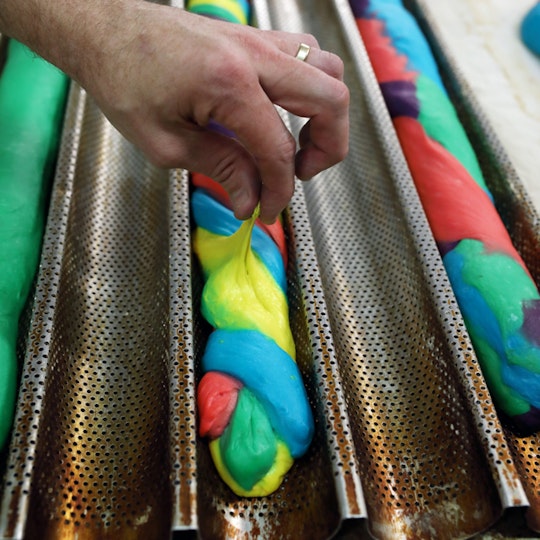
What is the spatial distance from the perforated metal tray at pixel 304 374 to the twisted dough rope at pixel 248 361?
0.04 meters

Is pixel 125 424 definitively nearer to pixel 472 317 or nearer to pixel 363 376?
pixel 363 376

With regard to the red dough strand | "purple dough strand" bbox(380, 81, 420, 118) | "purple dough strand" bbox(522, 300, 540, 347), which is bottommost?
the red dough strand

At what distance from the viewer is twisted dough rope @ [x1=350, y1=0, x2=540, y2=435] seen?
3.78 ft

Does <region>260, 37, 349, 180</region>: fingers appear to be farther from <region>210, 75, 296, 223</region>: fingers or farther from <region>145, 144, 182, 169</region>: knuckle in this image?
<region>145, 144, 182, 169</region>: knuckle

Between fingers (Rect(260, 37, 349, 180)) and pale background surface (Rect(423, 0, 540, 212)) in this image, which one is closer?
fingers (Rect(260, 37, 349, 180))

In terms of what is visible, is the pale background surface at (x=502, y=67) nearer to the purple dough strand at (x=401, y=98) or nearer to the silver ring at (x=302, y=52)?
the purple dough strand at (x=401, y=98)

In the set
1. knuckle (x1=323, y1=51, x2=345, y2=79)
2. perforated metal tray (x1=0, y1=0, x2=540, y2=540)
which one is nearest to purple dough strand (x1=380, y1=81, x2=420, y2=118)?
perforated metal tray (x1=0, y1=0, x2=540, y2=540)

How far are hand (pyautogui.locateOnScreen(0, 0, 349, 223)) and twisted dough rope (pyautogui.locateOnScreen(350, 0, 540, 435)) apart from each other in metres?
0.52

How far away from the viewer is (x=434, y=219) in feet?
4.70

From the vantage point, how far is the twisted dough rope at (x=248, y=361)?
1.03 m

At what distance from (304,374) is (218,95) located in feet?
2.07

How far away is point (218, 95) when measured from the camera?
2.68 ft

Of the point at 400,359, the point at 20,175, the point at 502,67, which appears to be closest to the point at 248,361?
the point at 400,359

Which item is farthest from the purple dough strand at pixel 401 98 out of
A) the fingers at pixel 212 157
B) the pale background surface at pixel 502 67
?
the fingers at pixel 212 157
